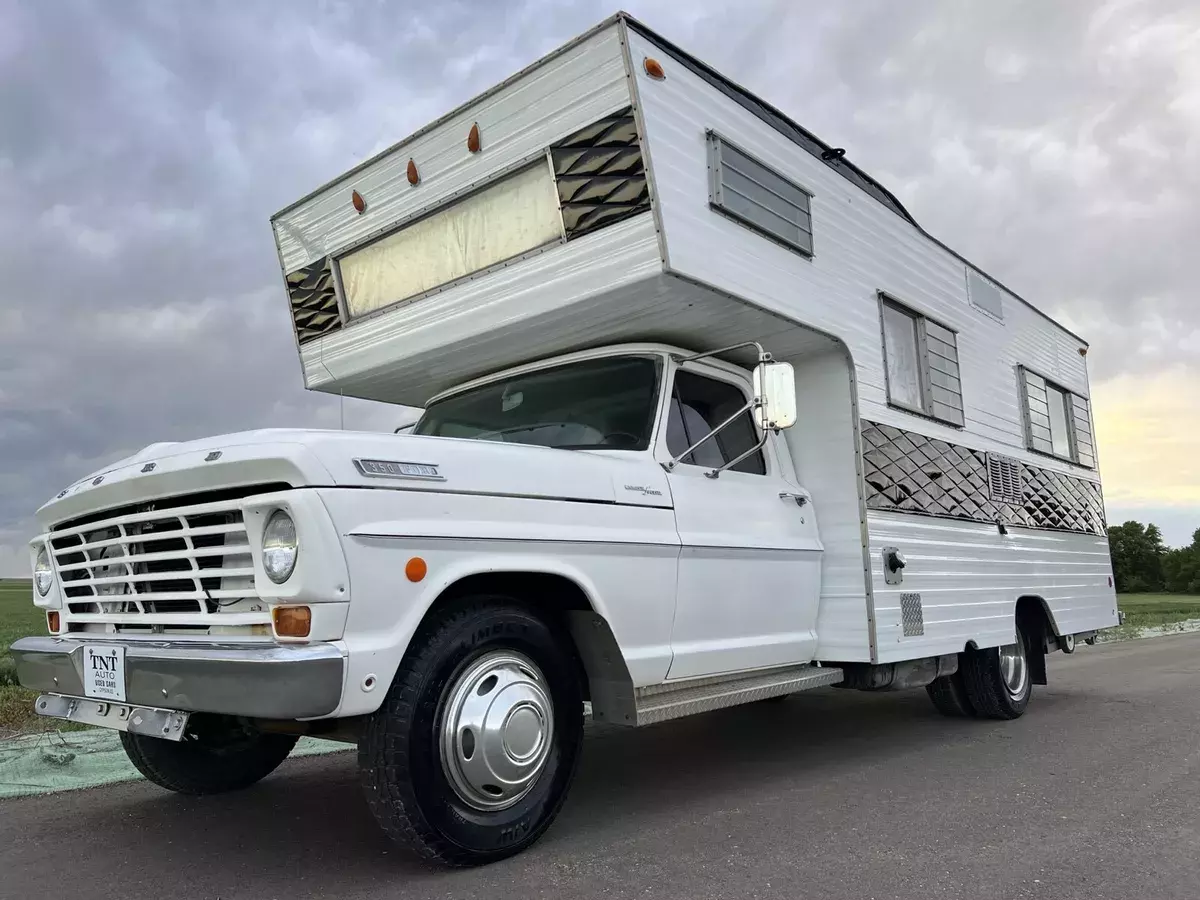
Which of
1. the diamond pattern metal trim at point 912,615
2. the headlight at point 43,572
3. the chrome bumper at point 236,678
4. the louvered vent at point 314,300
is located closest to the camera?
the chrome bumper at point 236,678

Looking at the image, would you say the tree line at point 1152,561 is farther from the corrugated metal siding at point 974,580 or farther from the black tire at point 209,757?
the black tire at point 209,757

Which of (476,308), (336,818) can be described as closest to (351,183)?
(476,308)

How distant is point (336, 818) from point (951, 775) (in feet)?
10.4

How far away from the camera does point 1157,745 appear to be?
5.66 metres

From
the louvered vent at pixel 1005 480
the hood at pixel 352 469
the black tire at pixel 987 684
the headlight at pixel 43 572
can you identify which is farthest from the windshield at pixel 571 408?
the black tire at pixel 987 684

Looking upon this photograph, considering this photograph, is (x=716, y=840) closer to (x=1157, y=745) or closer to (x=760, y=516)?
(x=760, y=516)

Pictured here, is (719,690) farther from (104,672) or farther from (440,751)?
(104,672)

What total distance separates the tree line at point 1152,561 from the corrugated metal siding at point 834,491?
62.2 m

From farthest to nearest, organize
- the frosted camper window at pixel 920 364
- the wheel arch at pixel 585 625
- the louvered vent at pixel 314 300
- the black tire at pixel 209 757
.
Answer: the frosted camper window at pixel 920 364
the louvered vent at pixel 314 300
the black tire at pixel 209 757
the wheel arch at pixel 585 625

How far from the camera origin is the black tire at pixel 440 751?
3037mm

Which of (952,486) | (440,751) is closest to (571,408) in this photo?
(440,751)

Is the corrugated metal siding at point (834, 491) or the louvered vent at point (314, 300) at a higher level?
the louvered vent at point (314, 300)

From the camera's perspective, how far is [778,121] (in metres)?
5.34

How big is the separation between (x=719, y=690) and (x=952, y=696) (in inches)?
131
